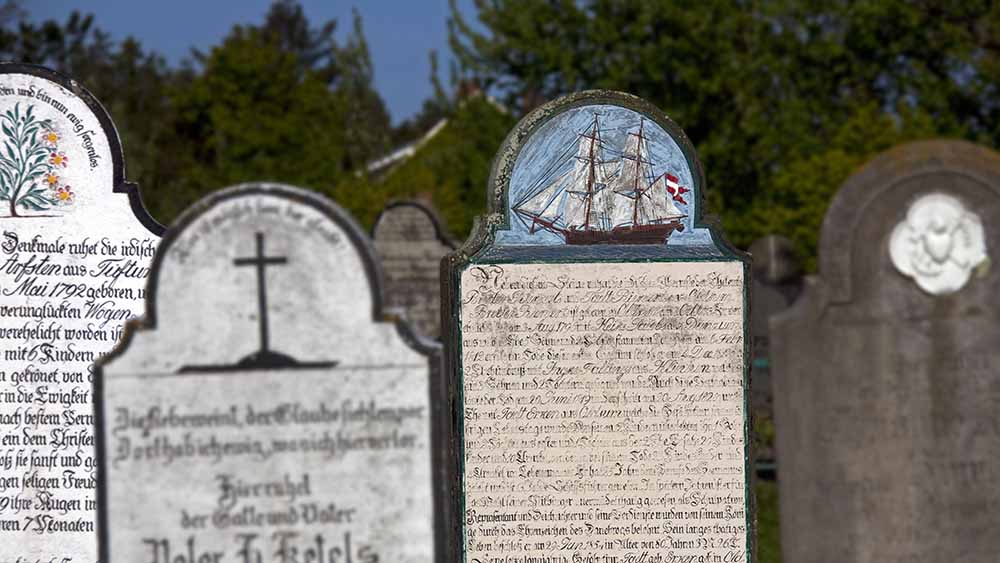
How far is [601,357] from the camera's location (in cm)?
518

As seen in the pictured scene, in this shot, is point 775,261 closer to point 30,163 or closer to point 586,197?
point 586,197

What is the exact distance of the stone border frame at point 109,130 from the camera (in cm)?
556

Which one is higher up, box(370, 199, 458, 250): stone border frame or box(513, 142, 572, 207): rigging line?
box(370, 199, 458, 250): stone border frame

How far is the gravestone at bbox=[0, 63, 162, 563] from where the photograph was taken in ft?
18.4

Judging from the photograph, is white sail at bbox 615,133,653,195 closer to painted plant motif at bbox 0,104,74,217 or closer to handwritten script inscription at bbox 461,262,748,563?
handwritten script inscription at bbox 461,262,748,563

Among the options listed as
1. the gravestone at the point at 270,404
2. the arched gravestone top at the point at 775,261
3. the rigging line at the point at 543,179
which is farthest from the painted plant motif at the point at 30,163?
the arched gravestone top at the point at 775,261

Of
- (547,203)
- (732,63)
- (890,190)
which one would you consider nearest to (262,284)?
(547,203)

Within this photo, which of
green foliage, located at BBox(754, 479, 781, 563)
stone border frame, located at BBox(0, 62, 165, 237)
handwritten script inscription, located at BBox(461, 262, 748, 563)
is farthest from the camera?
green foliage, located at BBox(754, 479, 781, 563)

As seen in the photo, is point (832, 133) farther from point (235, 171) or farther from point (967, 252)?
point (967, 252)

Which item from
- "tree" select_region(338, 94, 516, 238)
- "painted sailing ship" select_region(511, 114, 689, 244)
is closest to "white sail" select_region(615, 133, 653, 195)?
"painted sailing ship" select_region(511, 114, 689, 244)

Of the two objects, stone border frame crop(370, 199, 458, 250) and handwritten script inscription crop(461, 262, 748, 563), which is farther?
stone border frame crop(370, 199, 458, 250)

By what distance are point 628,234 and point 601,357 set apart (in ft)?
1.66

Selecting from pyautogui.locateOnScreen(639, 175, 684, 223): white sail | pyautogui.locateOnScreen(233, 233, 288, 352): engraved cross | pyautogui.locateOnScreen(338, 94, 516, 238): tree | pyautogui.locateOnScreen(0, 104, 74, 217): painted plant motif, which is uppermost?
pyautogui.locateOnScreen(338, 94, 516, 238): tree

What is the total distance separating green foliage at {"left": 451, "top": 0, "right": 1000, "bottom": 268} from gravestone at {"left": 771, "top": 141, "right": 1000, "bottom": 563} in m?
16.2
